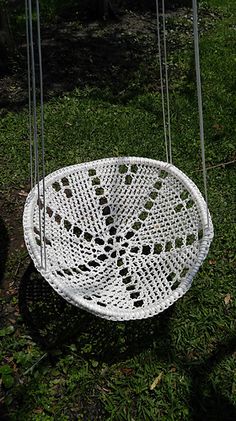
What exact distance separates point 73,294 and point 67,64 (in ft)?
9.66

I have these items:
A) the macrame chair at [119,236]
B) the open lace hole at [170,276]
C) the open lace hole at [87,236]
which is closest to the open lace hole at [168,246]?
the macrame chair at [119,236]

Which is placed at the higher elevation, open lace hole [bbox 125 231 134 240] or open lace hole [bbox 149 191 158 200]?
open lace hole [bbox 149 191 158 200]

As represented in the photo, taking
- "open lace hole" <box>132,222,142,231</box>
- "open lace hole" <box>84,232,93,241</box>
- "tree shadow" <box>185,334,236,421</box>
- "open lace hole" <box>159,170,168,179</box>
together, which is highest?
"open lace hole" <box>159,170,168,179</box>

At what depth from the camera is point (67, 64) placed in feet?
14.3

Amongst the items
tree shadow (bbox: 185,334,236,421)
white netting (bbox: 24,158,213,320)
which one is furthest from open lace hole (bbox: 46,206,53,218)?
tree shadow (bbox: 185,334,236,421)

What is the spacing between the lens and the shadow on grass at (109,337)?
2.02 meters

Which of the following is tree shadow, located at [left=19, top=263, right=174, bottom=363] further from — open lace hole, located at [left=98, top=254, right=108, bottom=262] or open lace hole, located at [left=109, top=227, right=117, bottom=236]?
open lace hole, located at [left=109, top=227, right=117, bottom=236]

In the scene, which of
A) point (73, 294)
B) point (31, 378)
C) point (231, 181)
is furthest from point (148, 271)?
point (231, 181)

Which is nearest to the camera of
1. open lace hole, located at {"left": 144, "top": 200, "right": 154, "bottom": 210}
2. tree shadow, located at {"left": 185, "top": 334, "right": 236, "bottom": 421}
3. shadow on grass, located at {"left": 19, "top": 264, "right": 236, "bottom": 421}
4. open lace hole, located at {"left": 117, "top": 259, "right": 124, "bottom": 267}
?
tree shadow, located at {"left": 185, "top": 334, "right": 236, "bottom": 421}

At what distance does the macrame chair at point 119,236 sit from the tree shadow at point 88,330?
0.42ft

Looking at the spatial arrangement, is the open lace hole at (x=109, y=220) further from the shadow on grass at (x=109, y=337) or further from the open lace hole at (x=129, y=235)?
the shadow on grass at (x=109, y=337)

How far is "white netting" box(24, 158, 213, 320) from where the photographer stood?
6.72 feet

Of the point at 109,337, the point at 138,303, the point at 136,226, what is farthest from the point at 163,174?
the point at 109,337

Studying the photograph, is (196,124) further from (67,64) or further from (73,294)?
(73,294)
